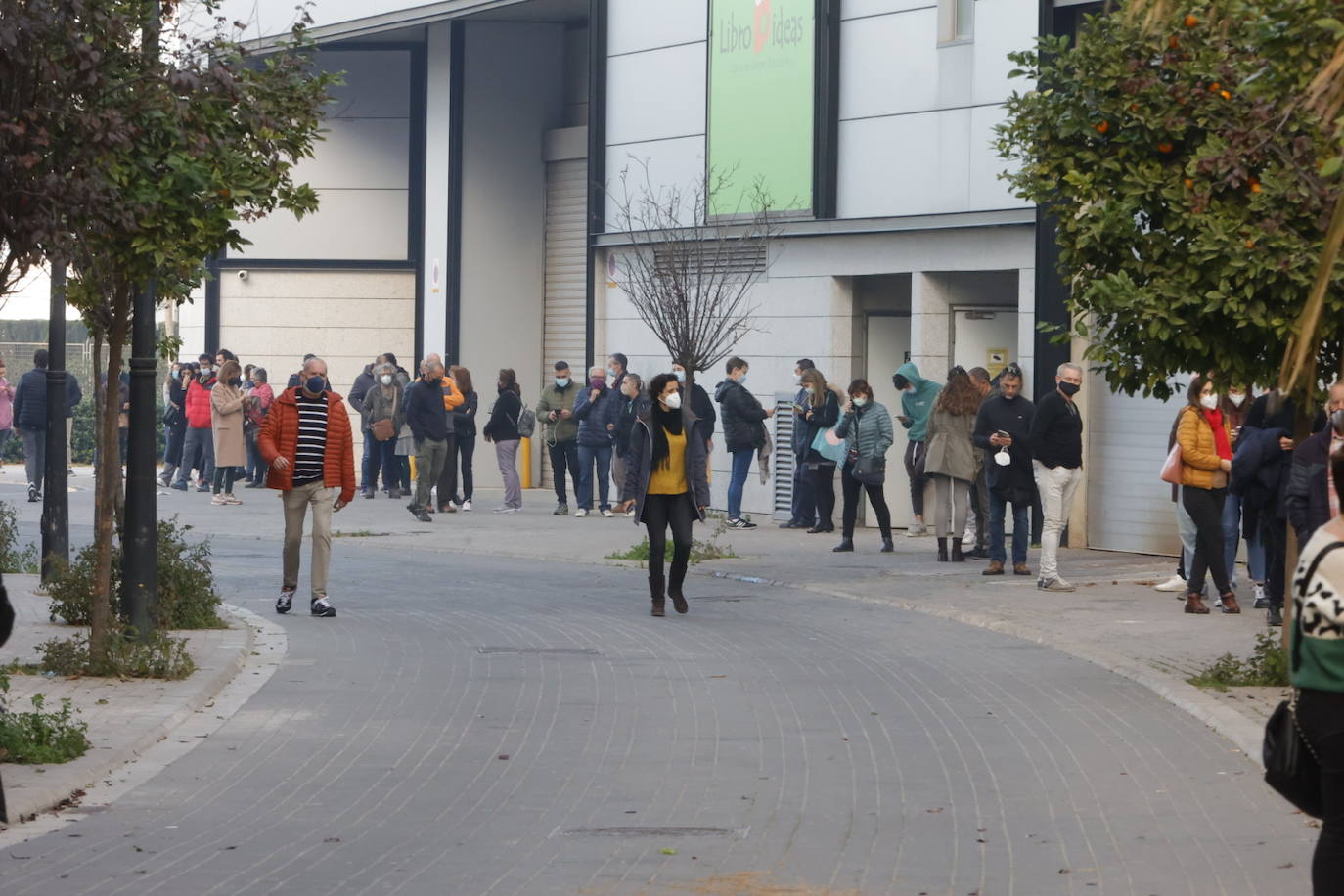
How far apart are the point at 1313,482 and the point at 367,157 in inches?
1110

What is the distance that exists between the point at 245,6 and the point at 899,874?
30.8m

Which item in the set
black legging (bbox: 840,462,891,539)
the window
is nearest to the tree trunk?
black legging (bbox: 840,462,891,539)

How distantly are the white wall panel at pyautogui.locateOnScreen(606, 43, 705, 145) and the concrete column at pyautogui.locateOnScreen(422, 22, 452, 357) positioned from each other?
5.84 metres

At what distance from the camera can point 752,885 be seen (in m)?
6.66

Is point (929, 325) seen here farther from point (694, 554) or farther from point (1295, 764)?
point (1295, 764)

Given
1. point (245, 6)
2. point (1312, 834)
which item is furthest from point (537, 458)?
point (1312, 834)

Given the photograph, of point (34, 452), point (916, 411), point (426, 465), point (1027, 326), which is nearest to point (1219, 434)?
point (916, 411)

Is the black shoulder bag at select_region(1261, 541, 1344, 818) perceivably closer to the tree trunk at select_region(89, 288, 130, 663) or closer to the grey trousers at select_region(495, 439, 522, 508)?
the tree trunk at select_region(89, 288, 130, 663)

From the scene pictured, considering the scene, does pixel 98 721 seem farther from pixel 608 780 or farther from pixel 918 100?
pixel 918 100

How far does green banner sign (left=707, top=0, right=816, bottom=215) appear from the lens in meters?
24.6

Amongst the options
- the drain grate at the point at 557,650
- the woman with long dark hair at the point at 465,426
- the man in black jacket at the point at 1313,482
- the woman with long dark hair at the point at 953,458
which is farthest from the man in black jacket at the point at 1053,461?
the woman with long dark hair at the point at 465,426

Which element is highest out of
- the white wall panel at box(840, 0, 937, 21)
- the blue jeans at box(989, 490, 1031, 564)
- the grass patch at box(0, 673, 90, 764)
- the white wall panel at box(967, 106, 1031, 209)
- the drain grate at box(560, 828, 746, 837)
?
the white wall panel at box(840, 0, 937, 21)

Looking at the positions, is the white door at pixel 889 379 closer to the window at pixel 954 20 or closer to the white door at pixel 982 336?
the white door at pixel 982 336

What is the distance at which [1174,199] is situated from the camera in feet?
37.5
